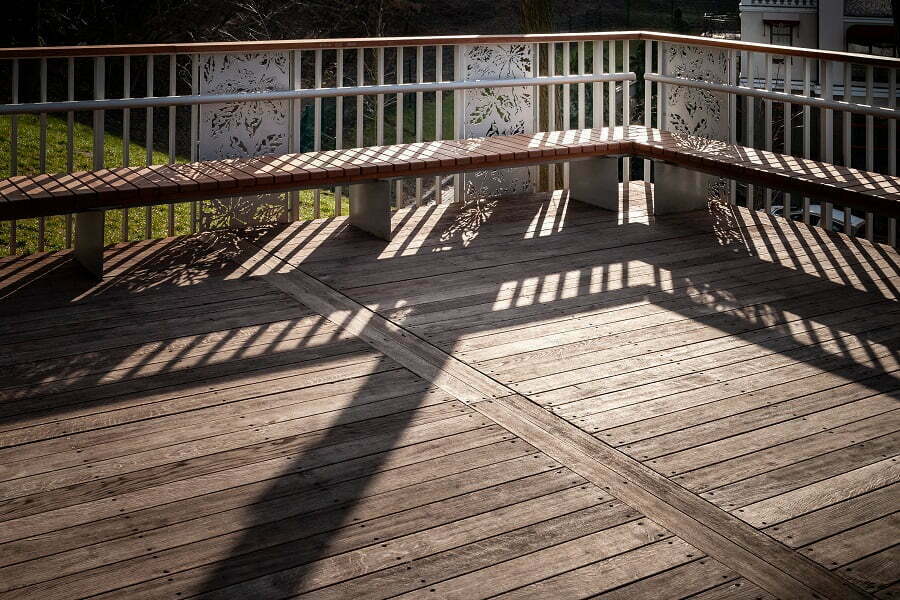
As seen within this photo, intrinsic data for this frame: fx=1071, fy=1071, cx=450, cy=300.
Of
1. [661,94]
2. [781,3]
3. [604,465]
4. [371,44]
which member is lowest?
[604,465]

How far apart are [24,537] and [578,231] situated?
3645 millimetres

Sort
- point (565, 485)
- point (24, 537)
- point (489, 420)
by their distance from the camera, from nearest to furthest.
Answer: point (24, 537) < point (565, 485) < point (489, 420)

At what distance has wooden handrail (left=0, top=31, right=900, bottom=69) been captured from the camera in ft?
16.1

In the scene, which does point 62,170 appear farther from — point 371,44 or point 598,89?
point 598,89

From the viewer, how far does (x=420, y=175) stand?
529cm

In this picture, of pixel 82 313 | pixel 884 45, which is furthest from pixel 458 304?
pixel 884 45

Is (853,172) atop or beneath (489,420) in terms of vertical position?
atop

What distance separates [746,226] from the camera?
5.79 meters

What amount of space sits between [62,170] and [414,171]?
596 centimetres

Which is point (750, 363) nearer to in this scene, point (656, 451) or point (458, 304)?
point (656, 451)

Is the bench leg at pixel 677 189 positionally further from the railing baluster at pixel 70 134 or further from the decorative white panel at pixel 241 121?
the railing baluster at pixel 70 134

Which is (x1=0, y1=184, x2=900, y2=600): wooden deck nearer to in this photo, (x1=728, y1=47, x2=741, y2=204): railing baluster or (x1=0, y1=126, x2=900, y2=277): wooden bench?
(x1=0, y1=126, x2=900, y2=277): wooden bench

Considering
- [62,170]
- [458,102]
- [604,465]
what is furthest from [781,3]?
[604,465]

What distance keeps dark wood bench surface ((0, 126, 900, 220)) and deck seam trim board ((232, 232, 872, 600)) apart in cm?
68
